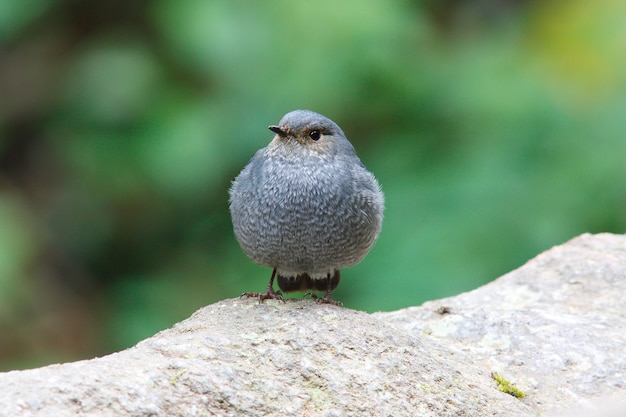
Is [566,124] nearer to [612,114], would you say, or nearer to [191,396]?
[612,114]

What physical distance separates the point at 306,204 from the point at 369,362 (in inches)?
37.7

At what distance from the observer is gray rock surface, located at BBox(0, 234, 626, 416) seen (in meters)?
2.95

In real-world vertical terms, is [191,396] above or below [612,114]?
below

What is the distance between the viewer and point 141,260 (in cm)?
654

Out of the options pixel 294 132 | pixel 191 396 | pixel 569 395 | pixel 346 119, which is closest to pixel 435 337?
pixel 569 395

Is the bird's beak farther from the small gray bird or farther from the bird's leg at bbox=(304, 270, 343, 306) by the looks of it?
the bird's leg at bbox=(304, 270, 343, 306)

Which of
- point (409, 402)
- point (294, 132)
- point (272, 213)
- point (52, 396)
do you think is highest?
point (294, 132)

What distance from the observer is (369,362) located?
3.48 metres

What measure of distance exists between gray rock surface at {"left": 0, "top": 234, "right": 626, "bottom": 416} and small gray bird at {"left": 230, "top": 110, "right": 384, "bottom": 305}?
259 mm

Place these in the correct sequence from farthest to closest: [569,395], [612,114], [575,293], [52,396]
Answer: [612,114]
[575,293]
[569,395]
[52,396]

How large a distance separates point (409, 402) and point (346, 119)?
3.49m

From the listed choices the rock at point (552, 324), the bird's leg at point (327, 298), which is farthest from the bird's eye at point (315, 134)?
the rock at point (552, 324)

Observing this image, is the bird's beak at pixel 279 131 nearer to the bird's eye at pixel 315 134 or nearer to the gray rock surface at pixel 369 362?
the bird's eye at pixel 315 134

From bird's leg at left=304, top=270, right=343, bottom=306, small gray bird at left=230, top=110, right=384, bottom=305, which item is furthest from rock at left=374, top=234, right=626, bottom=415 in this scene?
small gray bird at left=230, top=110, right=384, bottom=305
